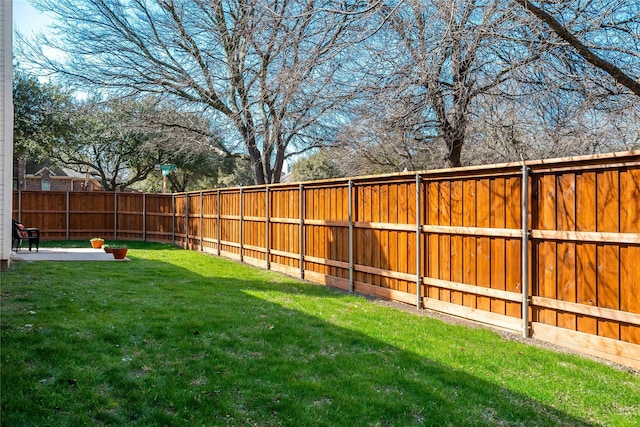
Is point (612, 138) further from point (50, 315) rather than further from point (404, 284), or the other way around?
point (50, 315)

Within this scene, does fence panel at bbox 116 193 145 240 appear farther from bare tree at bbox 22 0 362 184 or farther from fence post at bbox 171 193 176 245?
bare tree at bbox 22 0 362 184

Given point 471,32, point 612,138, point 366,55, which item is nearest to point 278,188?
point 366,55

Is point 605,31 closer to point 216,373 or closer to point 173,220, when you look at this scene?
point 216,373

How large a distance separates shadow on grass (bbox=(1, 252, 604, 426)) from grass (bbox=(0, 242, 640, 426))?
1 cm

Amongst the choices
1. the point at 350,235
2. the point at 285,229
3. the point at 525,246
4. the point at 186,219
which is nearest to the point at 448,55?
the point at 350,235

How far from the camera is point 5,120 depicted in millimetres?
7820

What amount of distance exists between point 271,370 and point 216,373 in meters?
0.46

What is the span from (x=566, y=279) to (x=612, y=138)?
162 inches

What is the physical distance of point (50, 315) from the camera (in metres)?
5.33

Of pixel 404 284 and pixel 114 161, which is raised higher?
pixel 114 161

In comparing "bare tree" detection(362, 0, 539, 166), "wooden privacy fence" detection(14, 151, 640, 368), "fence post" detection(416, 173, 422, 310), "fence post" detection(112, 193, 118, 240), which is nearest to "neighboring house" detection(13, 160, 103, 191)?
"fence post" detection(112, 193, 118, 240)

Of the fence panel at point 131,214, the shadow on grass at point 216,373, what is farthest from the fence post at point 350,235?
the fence panel at point 131,214

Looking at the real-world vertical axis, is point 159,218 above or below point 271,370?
above

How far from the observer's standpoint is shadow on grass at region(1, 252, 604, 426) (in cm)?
329
